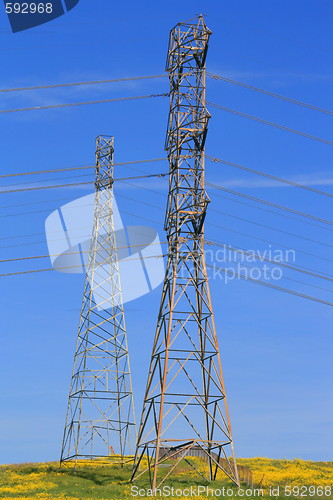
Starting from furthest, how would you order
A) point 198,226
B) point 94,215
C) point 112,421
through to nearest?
point 94,215, point 112,421, point 198,226

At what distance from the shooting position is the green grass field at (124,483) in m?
39.6

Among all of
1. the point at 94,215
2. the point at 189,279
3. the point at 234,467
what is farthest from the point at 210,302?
the point at 94,215

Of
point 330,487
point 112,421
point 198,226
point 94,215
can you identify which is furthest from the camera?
point 94,215

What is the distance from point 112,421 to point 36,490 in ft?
42.3

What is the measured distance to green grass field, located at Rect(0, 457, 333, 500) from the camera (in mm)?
39594

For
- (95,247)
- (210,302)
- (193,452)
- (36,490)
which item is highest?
(95,247)

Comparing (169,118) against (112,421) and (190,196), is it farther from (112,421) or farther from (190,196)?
(112,421)

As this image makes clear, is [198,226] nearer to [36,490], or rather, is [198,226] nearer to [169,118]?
[169,118]

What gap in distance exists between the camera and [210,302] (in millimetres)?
43188

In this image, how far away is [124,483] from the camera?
1727 inches

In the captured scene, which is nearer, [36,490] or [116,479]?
[36,490]

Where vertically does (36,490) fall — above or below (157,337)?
below

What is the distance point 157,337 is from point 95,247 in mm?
17773

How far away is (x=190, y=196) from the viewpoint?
44656 mm
